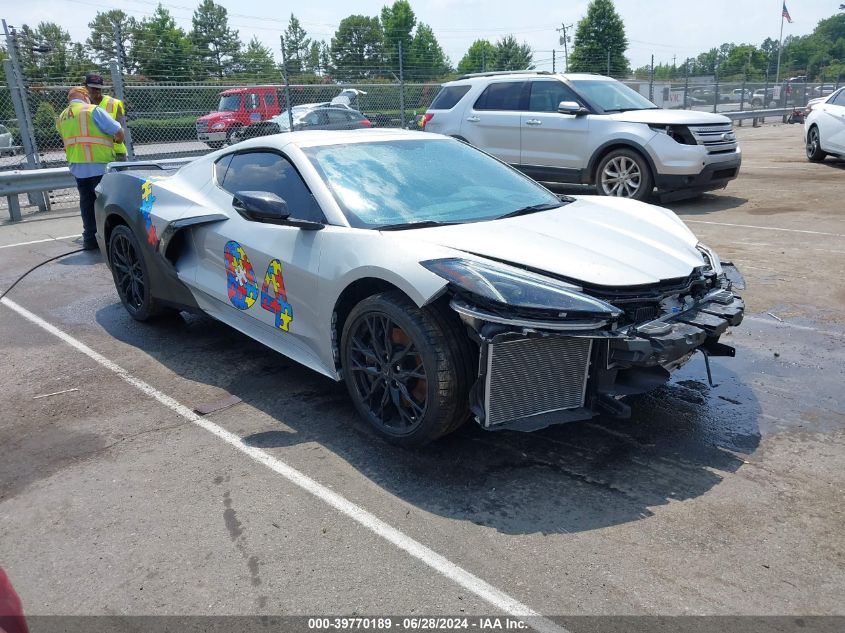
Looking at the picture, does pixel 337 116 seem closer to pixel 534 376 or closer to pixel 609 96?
pixel 609 96

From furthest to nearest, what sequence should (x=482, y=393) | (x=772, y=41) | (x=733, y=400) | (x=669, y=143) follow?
(x=772, y=41), (x=669, y=143), (x=733, y=400), (x=482, y=393)

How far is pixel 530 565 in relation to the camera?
2.70 metres

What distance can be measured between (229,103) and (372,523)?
13.5m

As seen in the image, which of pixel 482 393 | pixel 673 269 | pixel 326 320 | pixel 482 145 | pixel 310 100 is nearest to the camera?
pixel 482 393

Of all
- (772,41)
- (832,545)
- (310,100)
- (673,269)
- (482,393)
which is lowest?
(832,545)

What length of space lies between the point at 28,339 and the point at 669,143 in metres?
7.77

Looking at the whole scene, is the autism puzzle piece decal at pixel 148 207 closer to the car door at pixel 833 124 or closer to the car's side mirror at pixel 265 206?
the car's side mirror at pixel 265 206

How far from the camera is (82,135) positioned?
27.0 ft

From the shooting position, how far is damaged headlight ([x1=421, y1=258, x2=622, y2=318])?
303 centimetres

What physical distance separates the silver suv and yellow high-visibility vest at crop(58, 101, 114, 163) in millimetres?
5406

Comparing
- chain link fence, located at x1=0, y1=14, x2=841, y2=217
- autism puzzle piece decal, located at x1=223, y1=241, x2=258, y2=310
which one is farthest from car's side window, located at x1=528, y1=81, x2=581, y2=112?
autism puzzle piece decal, located at x1=223, y1=241, x2=258, y2=310

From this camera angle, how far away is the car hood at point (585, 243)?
332 cm

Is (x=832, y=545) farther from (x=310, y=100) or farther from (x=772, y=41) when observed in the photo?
(x=772, y=41)

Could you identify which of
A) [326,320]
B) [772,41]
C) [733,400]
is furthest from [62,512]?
[772,41]
